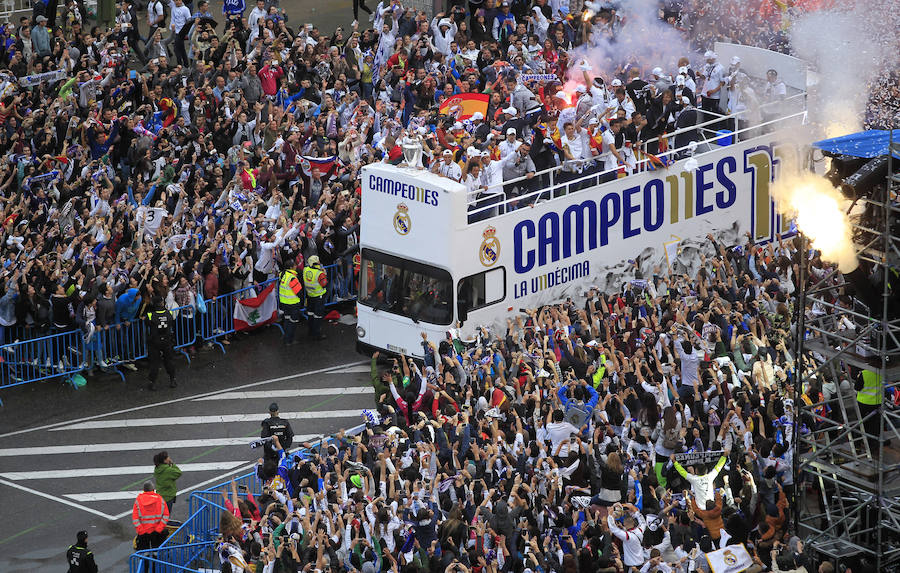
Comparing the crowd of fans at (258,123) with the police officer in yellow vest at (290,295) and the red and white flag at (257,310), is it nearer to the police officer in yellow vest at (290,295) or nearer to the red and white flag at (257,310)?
the red and white flag at (257,310)

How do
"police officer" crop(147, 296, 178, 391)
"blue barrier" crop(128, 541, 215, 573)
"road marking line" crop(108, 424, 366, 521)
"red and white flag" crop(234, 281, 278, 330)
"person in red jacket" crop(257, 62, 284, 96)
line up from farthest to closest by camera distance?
"person in red jacket" crop(257, 62, 284, 96) → "red and white flag" crop(234, 281, 278, 330) → "police officer" crop(147, 296, 178, 391) → "road marking line" crop(108, 424, 366, 521) → "blue barrier" crop(128, 541, 215, 573)

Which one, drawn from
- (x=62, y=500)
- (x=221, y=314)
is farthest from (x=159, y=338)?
(x=62, y=500)

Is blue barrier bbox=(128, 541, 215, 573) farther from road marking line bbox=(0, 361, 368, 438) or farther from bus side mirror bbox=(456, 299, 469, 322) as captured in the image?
bus side mirror bbox=(456, 299, 469, 322)

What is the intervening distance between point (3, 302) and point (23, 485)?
4.05m

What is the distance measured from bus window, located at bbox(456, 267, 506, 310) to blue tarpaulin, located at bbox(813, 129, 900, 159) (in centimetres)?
822

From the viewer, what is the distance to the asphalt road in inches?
881

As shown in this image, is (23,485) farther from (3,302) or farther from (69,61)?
(69,61)

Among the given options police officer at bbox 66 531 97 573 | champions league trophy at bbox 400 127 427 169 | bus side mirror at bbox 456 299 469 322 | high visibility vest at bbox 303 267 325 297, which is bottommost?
police officer at bbox 66 531 97 573

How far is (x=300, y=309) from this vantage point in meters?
27.9

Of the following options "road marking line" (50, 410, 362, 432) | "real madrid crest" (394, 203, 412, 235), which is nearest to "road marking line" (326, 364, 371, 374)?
"road marking line" (50, 410, 362, 432)

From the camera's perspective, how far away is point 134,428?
82.7 feet

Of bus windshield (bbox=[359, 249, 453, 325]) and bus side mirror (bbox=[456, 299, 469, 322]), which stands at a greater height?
bus windshield (bbox=[359, 249, 453, 325])

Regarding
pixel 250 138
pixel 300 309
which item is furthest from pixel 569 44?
pixel 300 309

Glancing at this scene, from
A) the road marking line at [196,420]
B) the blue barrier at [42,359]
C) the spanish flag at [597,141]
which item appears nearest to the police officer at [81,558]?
the road marking line at [196,420]
